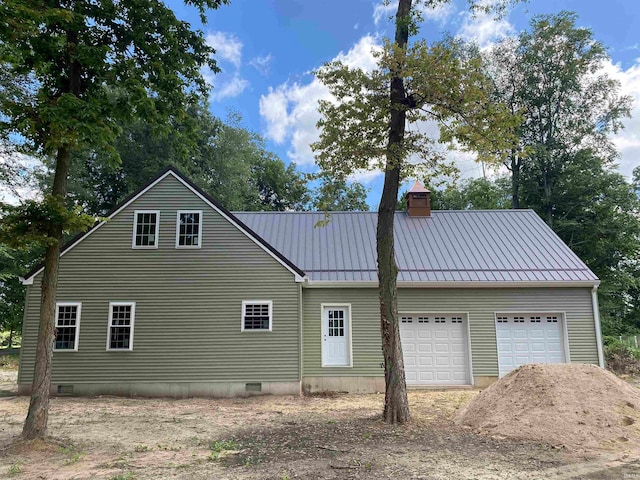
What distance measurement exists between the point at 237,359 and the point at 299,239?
4726 mm

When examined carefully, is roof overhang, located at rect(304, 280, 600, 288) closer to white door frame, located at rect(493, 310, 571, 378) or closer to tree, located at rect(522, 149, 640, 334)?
white door frame, located at rect(493, 310, 571, 378)

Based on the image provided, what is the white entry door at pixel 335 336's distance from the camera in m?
12.7

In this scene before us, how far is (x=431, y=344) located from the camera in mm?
13133

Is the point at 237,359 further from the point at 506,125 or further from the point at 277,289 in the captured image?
the point at 506,125

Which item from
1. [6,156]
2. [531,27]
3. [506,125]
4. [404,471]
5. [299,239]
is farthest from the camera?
[531,27]

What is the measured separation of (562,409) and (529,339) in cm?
627

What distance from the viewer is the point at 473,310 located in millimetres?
13055

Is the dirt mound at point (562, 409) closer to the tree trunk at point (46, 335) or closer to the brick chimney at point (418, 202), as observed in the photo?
the tree trunk at point (46, 335)

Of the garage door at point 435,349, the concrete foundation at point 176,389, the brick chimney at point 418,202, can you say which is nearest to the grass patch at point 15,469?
the concrete foundation at point 176,389

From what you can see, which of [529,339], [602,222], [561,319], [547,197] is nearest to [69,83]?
[529,339]

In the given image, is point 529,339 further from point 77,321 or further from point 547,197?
point 547,197

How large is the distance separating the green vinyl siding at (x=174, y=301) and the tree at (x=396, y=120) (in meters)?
4.43

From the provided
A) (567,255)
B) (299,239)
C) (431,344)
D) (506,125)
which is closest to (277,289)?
(299,239)

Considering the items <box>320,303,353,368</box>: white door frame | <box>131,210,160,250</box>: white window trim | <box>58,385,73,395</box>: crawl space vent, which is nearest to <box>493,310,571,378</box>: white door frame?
<box>320,303,353,368</box>: white door frame
